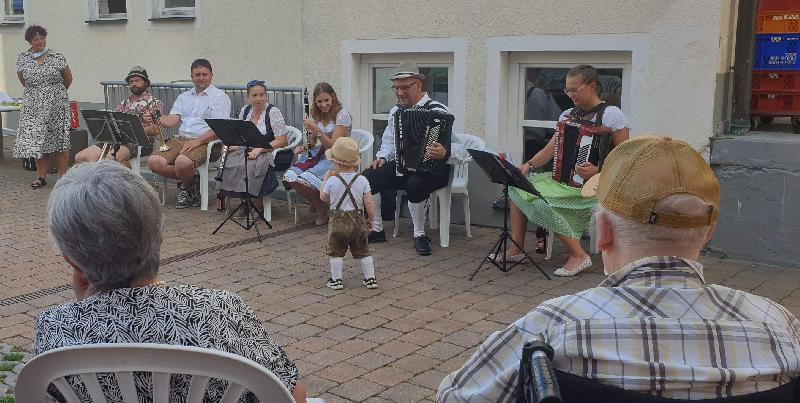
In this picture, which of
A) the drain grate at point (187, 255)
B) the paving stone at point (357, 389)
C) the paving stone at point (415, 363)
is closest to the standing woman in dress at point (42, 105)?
the drain grate at point (187, 255)

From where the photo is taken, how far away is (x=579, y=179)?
6270 mm

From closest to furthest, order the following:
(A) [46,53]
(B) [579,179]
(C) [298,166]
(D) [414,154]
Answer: (B) [579,179]
(D) [414,154]
(C) [298,166]
(A) [46,53]

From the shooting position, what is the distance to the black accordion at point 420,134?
6.98m

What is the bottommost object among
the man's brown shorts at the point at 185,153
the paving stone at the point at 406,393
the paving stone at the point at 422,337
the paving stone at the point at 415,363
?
the paving stone at the point at 406,393

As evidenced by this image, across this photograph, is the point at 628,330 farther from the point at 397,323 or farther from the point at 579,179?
the point at 579,179

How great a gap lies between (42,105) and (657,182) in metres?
9.94

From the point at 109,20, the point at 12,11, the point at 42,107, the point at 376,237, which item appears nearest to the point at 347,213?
the point at 376,237

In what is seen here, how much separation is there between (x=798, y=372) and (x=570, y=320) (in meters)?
0.48

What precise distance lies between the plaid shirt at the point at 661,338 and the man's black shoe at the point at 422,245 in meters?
5.12

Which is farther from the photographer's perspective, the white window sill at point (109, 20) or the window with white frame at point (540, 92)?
the white window sill at point (109, 20)

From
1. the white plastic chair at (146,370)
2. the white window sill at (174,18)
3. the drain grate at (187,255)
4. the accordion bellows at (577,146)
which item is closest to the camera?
the white plastic chair at (146,370)

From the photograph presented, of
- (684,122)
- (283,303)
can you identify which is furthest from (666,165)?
(684,122)

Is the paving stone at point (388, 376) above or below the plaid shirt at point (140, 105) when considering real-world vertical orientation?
below

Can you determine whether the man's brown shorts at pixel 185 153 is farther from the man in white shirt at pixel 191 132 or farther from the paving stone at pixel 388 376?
the paving stone at pixel 388 376
